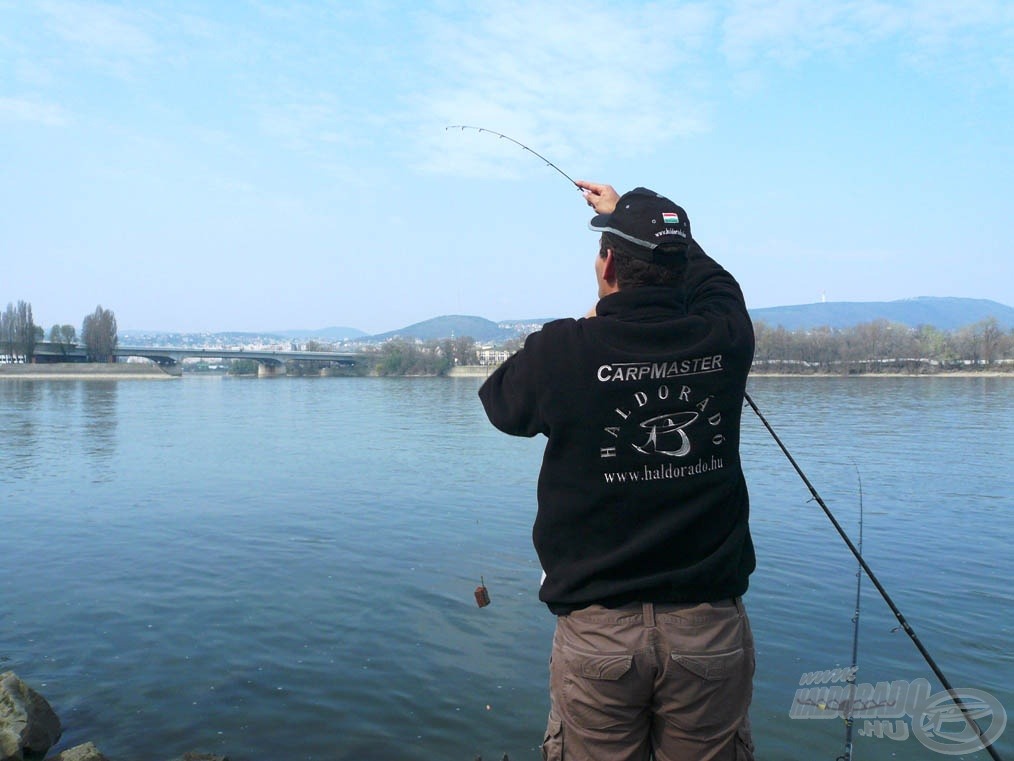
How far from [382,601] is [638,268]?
7438mm

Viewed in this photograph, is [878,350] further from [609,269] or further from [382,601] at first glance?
[609,269]

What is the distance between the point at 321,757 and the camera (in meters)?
5.82

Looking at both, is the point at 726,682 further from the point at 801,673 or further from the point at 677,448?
the point at 801,673

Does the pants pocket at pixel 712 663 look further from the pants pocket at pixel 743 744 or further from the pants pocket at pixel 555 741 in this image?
the pants pocket at pixel 555 741

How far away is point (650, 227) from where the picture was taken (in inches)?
97.8

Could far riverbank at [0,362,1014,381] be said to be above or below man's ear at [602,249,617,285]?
below

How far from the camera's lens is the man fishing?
7.68ft

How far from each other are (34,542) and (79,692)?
20.6ft

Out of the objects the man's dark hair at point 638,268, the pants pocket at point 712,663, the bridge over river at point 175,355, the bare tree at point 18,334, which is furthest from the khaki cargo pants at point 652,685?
the bare tree at point 18,334

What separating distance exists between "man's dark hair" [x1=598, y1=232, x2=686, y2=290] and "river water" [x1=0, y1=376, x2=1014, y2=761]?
4.44 m

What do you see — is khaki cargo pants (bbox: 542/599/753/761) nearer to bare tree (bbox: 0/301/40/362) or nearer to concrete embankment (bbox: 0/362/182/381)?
concrete embankment (bbox: 0/362/182/381)

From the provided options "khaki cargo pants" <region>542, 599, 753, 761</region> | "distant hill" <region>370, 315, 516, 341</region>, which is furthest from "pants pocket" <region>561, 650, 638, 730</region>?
"distant hill" <region>370, 315, 516, 341</region>

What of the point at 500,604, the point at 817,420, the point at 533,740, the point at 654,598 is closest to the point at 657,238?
the point at 654,598

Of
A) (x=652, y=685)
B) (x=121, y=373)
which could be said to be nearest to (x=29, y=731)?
(x=652, y=685)
